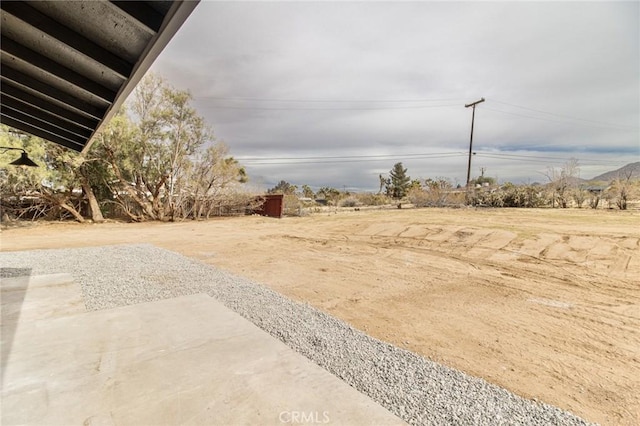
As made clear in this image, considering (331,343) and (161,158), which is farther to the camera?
(161,158)

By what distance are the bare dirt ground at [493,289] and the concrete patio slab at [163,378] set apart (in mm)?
1341

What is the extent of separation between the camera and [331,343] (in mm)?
2814

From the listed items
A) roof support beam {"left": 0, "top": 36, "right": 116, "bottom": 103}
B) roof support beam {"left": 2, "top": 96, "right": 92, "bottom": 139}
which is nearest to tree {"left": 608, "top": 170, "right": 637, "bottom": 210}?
roof support beam {"left": 0, "top": 36, "right": 116, "bottom": 103}

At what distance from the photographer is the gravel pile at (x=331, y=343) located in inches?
76.1

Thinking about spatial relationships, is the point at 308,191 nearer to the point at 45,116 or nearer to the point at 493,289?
the point at 493,289

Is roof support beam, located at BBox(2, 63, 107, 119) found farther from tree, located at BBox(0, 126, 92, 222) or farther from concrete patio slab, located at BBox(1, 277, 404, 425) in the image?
tree, located at BBox(0, 126, 92, 222)

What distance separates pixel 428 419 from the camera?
183cm

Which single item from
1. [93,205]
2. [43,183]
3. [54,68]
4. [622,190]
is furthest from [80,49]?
[93,205]

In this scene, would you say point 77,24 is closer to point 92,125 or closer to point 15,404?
point 92,125

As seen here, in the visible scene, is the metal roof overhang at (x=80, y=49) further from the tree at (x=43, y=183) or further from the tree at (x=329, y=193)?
the tree at (x=329, y=193)

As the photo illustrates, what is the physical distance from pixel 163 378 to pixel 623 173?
527 inches

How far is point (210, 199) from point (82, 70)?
15107 mm

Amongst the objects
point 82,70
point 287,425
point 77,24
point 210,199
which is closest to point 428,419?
point 287,425

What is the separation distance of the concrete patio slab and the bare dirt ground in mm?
1341
